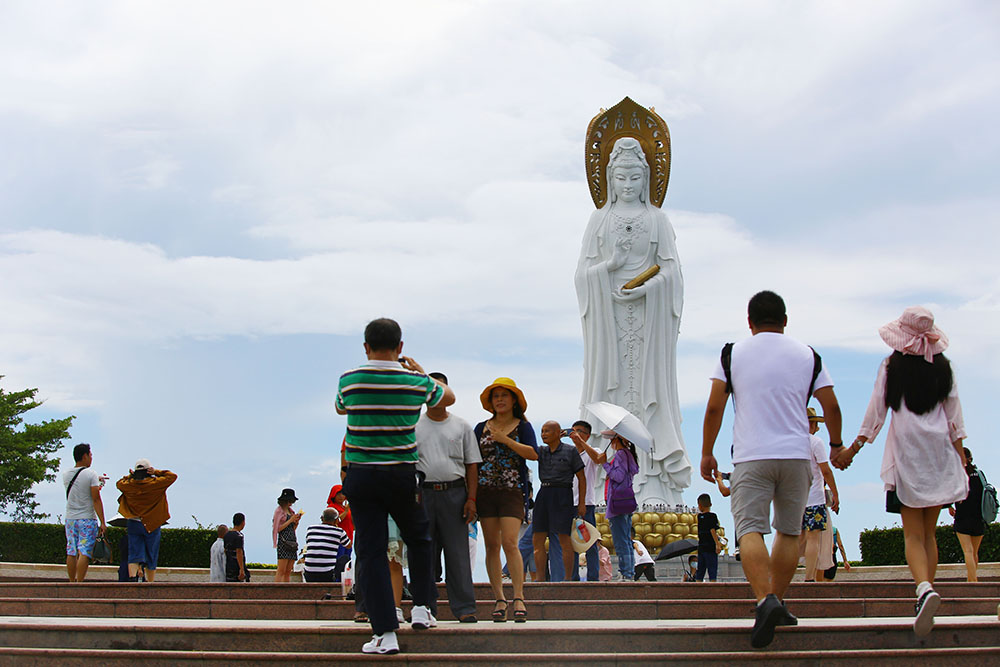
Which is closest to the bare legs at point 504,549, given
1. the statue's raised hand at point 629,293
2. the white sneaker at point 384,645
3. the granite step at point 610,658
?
the granite step at point 610,658

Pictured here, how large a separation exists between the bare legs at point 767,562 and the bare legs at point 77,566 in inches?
296

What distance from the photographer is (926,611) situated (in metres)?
5.65

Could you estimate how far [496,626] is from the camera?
6.01 m

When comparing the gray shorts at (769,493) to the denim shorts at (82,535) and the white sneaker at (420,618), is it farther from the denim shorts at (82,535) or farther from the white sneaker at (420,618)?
the denim shorts at (82,535)

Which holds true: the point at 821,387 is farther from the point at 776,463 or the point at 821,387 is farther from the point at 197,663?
the point at 197,663

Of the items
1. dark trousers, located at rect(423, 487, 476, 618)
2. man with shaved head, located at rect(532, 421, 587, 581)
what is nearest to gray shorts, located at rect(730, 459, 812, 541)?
dark trousers, located at rect(423, 487, 476, 618)

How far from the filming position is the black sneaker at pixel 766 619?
5.41 meters

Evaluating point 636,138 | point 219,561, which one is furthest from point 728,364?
point 636,138

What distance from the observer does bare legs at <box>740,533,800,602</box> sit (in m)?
5.45

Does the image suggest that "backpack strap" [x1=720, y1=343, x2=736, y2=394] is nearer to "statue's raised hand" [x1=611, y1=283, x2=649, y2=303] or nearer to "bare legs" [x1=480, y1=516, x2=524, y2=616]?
"bare legs" [x1=480, y1=516, x2=524, y2=616]

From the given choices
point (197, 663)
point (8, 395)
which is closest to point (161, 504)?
point (197, 663)

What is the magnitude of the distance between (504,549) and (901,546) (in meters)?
13.4

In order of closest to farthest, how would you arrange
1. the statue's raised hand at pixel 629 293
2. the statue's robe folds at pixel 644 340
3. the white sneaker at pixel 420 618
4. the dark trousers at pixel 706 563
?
the white sneaker at pixel 420 618, the dark trousers at pixel 706 563, the statue's robe folds at pixel 644 340, the statue's raised hand at pixel 629 293

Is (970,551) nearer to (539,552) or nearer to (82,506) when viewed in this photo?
(539,552)
